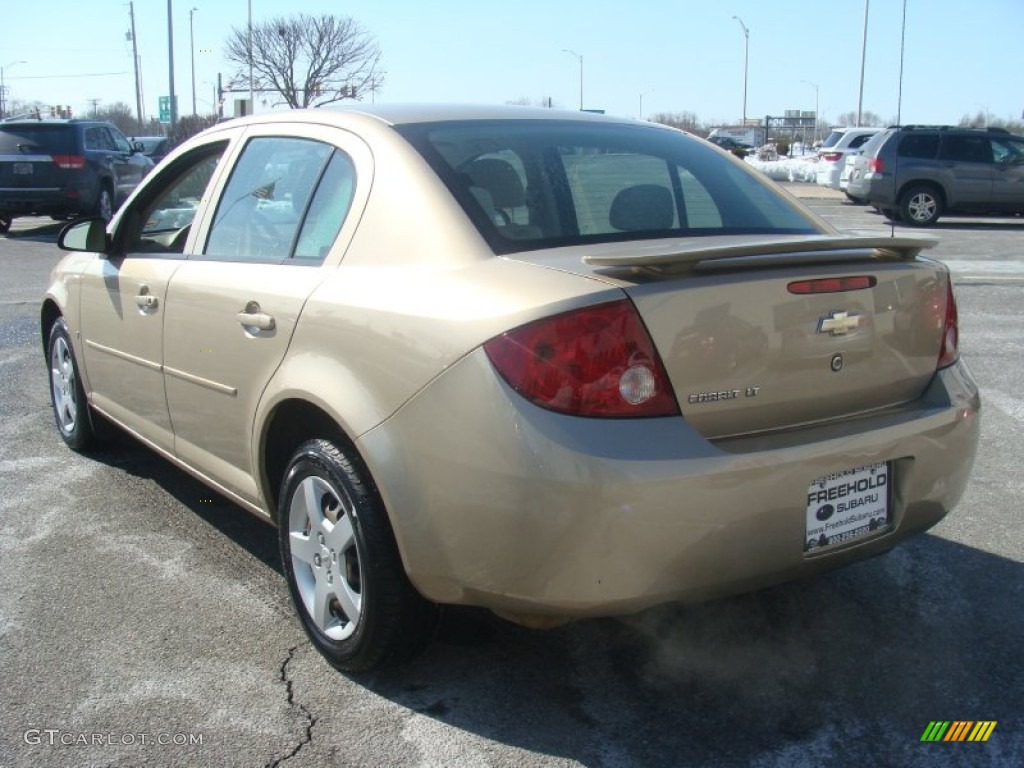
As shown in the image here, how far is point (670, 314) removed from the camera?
8.46ft

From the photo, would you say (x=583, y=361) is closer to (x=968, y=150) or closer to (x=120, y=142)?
(x=120, y=142)

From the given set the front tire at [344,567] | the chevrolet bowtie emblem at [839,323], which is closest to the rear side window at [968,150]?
the chevrolet bowtie emblem at [839,323]

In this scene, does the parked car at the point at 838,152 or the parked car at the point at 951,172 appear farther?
the parked car at the point at 838,152

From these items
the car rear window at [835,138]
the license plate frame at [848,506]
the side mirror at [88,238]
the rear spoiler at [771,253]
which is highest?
the car rear window at [835,138]

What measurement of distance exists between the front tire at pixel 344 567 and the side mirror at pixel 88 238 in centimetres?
179

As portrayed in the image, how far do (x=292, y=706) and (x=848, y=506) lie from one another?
162cm

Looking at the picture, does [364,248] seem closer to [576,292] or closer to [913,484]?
[576,292]

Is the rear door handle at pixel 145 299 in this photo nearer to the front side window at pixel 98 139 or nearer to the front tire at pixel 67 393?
the front tire at pixel 67 393

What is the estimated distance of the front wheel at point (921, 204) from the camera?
19297 millimetres

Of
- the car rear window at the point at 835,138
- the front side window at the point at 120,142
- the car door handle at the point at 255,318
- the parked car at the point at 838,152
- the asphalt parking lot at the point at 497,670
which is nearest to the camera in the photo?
the asphalt parking lot at the point at 497,670

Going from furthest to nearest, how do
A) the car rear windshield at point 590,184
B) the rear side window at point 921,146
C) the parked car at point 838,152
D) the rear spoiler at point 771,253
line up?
1. the parked car at point 838,152
2. the rear side window at point 921,146
3. the car rear windshield at point 590,184
4. the rear spoiler at point 771,253

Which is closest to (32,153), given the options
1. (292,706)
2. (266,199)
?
(266,199)

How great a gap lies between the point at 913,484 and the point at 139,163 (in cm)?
1850

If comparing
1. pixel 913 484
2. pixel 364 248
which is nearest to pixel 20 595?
pixel 364 248
